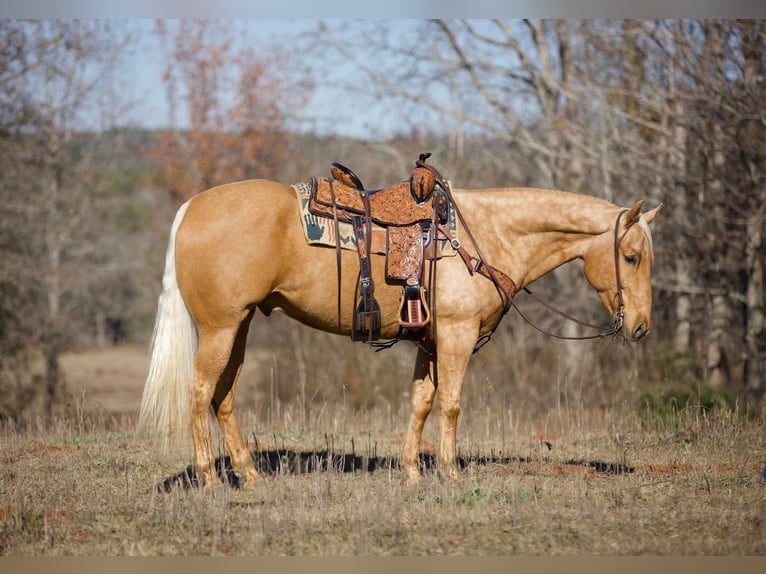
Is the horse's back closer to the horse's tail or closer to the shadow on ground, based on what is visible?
the horse's tail

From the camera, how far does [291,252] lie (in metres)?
5.43

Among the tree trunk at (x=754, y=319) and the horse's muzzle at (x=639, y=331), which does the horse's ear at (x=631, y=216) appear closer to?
the horse's muzzle at (x=639, y=331)

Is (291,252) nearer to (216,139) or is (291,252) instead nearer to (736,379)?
(736,379)

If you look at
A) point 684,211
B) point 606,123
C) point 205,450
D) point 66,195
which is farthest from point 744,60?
point 66,195

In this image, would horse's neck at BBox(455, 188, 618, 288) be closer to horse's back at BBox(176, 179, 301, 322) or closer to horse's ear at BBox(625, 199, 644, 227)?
horse's ear at BBox(625, 199, 644, 227)

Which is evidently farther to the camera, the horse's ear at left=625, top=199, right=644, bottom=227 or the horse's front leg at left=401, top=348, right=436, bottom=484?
the horse's front leg at left=401, top=348, right=436, bottom=484

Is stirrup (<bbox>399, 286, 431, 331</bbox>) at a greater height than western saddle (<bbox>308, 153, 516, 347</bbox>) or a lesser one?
lesser

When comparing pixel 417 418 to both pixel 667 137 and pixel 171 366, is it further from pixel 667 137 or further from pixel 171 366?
pixel 667 137

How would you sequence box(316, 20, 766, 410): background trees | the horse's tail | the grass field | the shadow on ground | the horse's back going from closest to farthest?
the grass field
the horse's back
the horse's tail
the shadow on ground
box(316, 20, 766, 410): background trees

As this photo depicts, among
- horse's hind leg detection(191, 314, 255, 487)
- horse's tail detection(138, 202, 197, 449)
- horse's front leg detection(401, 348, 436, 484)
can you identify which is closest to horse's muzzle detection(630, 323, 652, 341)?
horse's front leg detection(401, 348, 436, 484)

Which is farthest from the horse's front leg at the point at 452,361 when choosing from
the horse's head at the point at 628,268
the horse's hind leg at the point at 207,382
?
the horse's hind leg at the point at 207,382

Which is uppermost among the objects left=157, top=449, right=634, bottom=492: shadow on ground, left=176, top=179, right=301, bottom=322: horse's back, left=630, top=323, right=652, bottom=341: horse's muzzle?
left=176, top=179, right=301, bottom=322: horse's back

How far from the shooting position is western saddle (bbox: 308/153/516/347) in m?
5.50

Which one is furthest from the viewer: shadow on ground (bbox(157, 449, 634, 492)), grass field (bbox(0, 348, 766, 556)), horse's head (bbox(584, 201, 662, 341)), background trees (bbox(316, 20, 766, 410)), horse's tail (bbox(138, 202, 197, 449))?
background trees (bbox(316, 20, 766, 410))
